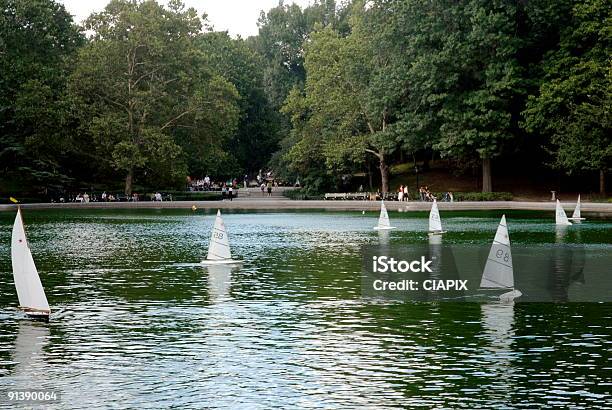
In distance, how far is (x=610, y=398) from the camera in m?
15.6

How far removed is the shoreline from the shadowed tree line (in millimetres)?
5308

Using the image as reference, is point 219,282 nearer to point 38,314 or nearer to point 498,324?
point 38,314

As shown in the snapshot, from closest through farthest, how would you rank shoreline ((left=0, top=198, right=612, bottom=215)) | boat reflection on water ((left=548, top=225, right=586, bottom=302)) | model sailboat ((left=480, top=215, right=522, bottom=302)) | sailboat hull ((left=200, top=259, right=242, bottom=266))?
model sailboat ((left=480, top=215, right=522, bottom=302)) < boat reflection on water ((left=548, top=225, right=586, bottom=302)) < sailboat hull ((left=200, top=259, right=242, bottom=266)) < shoreline ((left=0, top=198, right=612, bottom=215))

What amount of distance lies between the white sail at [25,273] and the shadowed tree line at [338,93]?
6162 centimetres

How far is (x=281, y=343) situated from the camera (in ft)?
66.7

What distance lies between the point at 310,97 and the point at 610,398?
88.6 meters

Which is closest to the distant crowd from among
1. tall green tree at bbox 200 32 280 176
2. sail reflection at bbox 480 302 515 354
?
tall green tree at bbox 200 32 280 176

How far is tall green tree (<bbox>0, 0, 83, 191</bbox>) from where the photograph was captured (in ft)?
321

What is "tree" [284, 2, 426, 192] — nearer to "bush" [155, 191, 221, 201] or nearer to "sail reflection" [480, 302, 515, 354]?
"bush" [155, 191, 221, 201]

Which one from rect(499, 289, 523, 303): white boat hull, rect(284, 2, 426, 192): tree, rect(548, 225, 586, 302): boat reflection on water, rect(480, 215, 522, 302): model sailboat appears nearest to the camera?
rect(480, 215, 522, 302): model sailboat

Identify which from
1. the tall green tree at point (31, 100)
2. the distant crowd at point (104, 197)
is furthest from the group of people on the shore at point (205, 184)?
the tall green tree at point (31, 100)

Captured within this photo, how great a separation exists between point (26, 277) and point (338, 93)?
79.1 meters

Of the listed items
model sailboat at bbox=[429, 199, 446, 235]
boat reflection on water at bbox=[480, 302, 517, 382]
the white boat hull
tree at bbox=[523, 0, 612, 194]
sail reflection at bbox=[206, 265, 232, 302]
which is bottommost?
boat reflection on water at bbox=[480, 302, 517, 382]

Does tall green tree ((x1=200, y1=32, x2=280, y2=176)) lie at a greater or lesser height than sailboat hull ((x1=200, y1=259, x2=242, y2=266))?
greater
